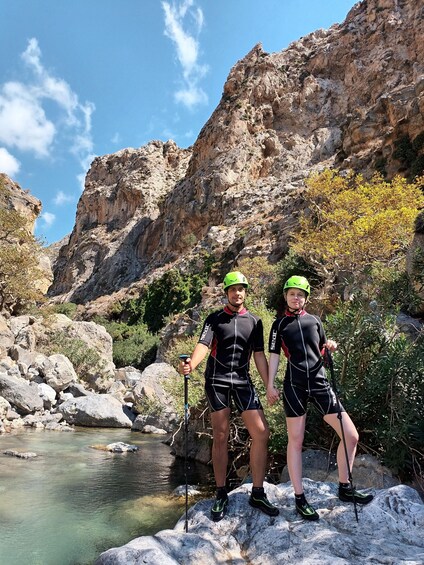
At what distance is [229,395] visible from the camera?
14.0ft

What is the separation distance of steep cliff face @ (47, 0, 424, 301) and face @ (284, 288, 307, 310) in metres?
40.2

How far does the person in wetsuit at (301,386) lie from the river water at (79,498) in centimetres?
323

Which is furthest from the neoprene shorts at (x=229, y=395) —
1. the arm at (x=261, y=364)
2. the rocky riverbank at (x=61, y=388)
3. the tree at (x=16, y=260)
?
the tree at (x=16, y=260)

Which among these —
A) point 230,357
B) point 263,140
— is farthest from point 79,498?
point 263,140

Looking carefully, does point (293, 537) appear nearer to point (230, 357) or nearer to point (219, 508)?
point (219, 508)

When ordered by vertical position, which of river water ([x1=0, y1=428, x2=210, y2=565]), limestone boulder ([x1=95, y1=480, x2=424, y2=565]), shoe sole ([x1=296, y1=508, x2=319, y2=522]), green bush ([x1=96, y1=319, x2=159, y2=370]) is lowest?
river water ([x1=0, y1=428, x2=210, y2=565])

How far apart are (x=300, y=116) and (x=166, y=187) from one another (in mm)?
30846

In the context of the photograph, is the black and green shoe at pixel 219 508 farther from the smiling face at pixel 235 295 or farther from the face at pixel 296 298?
the face at pixel 296 298

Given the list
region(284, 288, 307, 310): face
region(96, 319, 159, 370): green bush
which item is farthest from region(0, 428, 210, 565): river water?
region(96, 319, 159, 370): green bush

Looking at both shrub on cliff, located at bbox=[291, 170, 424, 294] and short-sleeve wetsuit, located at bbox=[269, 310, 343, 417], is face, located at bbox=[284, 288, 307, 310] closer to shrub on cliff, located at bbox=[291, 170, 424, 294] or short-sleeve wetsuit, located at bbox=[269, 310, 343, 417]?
short-sleeve wetsuit, located at bbox=[269, 310, 343, 417]

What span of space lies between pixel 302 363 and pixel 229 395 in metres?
0.83

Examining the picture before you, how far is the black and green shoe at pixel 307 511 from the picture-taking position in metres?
3.85

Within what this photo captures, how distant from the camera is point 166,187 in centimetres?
8369

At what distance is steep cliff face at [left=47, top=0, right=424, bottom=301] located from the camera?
5712 centimetres
